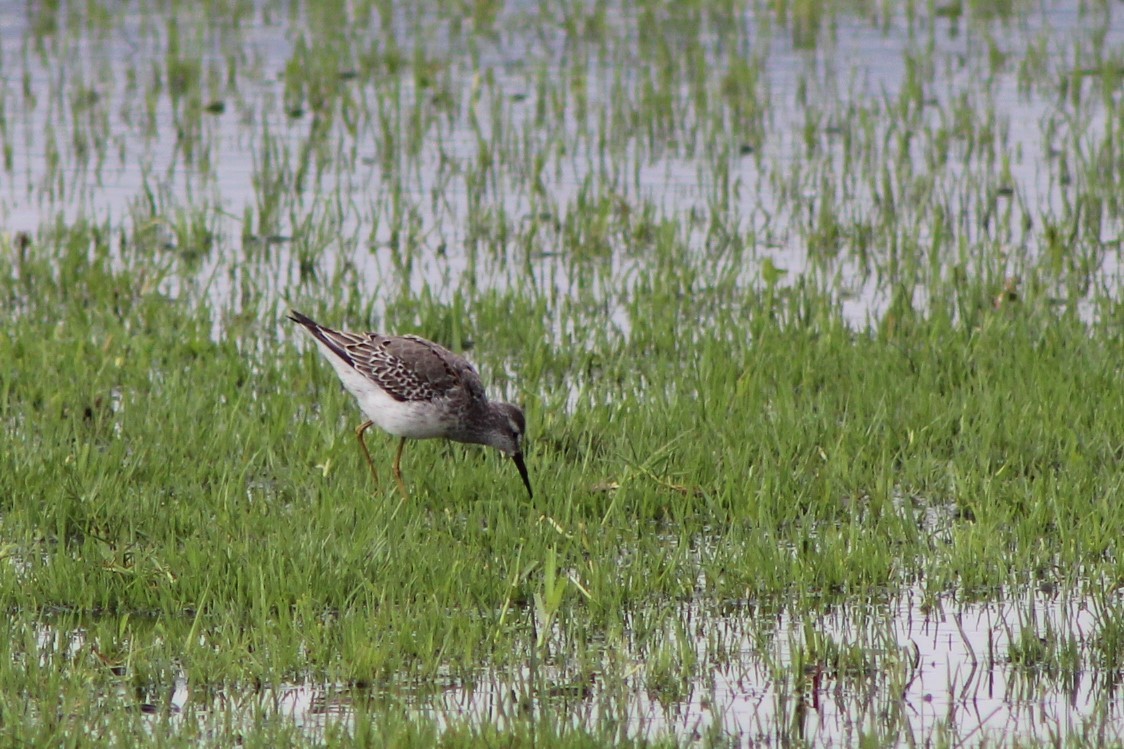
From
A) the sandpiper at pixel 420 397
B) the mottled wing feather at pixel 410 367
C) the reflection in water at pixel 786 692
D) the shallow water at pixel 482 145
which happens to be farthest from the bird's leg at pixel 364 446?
the shallow water at pixel 482 145

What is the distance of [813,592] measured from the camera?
6375 mm

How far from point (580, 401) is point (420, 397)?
1000 mm

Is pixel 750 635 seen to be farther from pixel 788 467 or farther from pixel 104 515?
pixel 104 515

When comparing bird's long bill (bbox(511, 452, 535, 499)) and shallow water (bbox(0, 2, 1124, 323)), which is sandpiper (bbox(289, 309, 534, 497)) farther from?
shallow water (bbox(0, 2, 1124, 323))

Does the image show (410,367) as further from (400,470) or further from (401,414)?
(400,470)

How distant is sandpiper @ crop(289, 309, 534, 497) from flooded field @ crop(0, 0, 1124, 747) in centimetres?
18

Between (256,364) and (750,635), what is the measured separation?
156 inches

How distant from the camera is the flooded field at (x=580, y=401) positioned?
18.2 ft

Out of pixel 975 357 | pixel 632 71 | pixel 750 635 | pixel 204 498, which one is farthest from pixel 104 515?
pixel 632 71

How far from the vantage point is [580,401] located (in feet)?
27.2

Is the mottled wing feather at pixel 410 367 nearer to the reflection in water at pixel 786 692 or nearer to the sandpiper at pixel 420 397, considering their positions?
the sandpiper at pixel 420 397

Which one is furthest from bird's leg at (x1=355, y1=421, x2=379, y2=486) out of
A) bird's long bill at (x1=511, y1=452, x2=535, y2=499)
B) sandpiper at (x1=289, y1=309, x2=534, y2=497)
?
bird's long bill at (x1=511, y1=452, x2=535, y2=499)

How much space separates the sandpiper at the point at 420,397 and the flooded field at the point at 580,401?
183 millimetres

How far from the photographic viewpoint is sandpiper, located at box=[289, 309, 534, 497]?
7.48 metres
